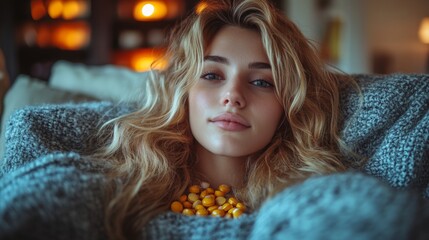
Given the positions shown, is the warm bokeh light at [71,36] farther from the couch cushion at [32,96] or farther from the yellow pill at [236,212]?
the yellow pill at [236,212]

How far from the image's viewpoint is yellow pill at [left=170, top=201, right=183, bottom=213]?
1064 mm

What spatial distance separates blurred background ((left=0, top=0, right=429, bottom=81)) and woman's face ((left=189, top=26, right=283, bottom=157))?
2821 millimetres

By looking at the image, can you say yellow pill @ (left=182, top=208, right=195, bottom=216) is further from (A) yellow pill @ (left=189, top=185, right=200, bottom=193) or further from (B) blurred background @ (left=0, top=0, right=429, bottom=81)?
(B) blurred background @ (left=0, top=0, right=429, bottom=81)

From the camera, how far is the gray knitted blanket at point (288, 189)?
0.71 metres

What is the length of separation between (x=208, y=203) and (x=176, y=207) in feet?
0.30

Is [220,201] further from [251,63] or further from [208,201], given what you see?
[251,63]

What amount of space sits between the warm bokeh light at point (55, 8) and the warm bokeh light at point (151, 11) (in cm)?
72

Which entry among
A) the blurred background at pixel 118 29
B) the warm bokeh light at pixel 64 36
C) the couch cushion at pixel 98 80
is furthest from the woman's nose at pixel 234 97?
the warm bokeh light at pixel 64 36

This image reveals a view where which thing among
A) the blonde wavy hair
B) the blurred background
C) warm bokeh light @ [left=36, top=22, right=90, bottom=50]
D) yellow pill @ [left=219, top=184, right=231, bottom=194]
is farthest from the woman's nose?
warm bokeh light @ [left=36, top=22, right=90, bottom=50]

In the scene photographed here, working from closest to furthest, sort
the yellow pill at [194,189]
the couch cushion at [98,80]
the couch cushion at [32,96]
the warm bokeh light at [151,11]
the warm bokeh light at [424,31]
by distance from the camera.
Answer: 1. the yellow pill at [194,189]
2. the couch cushion at [32,96]
3. the couch cushion at [98,80]
4. the warm bokeh light at [151,11]
5. the warm bokeh light at [424,31]

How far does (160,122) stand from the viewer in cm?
124

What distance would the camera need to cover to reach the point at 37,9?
13.1 ft

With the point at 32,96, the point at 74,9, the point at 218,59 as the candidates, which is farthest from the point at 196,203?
the point at 74,9

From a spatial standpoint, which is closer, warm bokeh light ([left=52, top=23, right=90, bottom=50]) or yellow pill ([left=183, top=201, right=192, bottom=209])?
yellow pill ([left=183, top=201, right=192, bottom=209])
